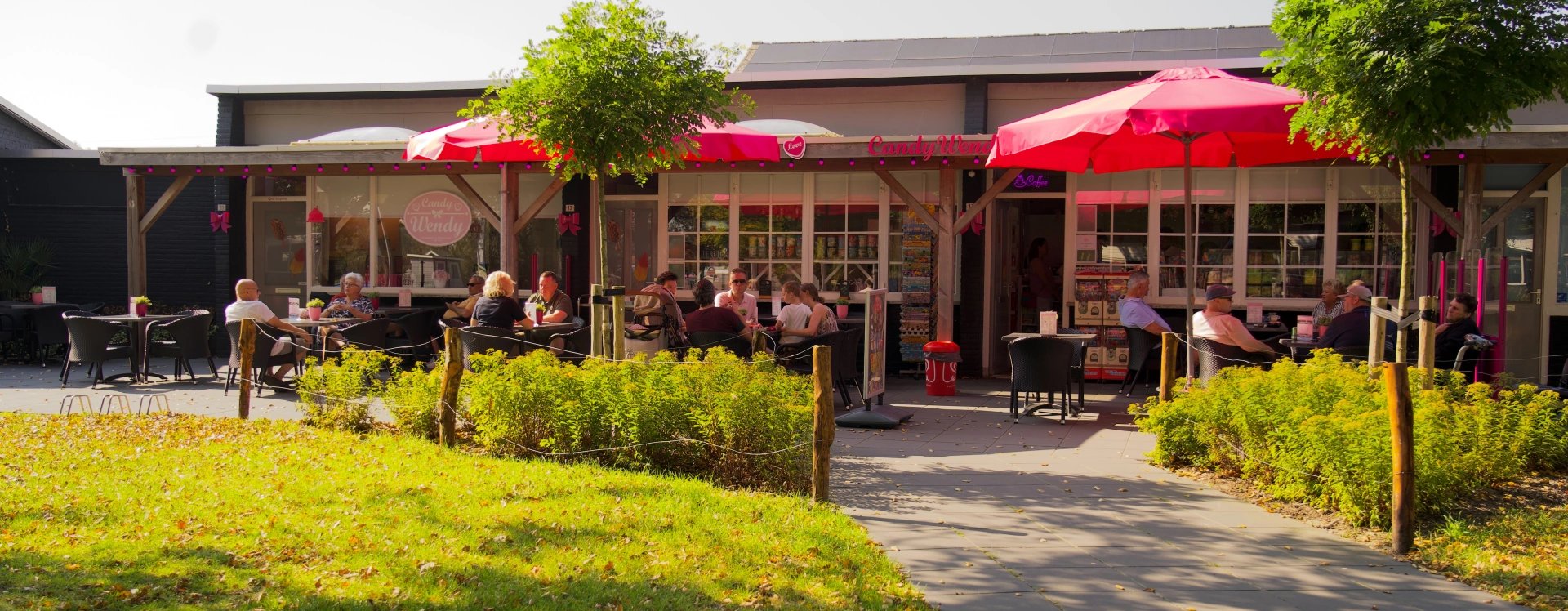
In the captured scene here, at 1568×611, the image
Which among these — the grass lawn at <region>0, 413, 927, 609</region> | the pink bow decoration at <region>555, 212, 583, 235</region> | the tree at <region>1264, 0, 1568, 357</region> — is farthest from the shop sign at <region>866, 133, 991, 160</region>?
the grass lawn at <region>0, 413, 927, 609</region>

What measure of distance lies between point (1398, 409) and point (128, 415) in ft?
28.1

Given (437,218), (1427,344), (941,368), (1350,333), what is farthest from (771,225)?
(1427,344)

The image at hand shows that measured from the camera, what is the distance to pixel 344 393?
8.09 metres

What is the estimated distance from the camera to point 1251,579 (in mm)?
4777

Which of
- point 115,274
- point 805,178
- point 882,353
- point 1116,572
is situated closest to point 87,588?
point 1116,572

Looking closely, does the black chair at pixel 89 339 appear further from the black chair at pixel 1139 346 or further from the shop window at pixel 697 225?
the black chair at pixel 1139 346

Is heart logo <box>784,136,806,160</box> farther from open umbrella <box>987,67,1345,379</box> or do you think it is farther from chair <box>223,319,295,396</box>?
chair <box>223,319,295,396</box>

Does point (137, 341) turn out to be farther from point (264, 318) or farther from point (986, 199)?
point (986, 199)

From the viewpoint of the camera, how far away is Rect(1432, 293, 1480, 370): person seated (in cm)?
873

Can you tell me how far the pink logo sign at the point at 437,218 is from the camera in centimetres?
1445

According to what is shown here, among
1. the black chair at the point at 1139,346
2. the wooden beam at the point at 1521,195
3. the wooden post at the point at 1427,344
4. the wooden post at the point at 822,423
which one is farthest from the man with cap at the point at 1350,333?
the wooden post at the point at 822,423

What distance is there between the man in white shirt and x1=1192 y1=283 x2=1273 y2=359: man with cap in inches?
53.3

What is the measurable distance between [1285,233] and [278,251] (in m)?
12.2

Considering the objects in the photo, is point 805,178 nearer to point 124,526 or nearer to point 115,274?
point 124,526
